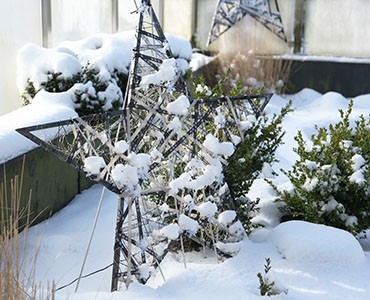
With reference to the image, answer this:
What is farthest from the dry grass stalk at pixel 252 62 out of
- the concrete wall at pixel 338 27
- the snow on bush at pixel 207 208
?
the snow on bush at pixel 207 208

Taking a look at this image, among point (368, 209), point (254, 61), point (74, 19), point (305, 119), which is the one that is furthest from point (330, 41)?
point (368, 209)

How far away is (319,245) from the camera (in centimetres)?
282

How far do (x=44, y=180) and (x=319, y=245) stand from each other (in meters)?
1.59

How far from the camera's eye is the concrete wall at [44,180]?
3068 mm

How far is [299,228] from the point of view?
2967 mm

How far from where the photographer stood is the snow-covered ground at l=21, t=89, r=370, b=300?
8.00 ft

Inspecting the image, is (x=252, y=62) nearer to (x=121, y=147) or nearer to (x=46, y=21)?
(x=46, y=21)

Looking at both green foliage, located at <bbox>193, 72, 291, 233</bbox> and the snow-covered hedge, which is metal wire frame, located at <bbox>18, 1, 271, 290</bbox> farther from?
the snow-covered hedge

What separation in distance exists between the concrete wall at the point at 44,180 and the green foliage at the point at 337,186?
133cm

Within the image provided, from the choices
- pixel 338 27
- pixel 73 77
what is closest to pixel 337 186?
pixel 73 77

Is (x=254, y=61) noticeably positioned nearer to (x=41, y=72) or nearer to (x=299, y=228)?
(x=41, y=72)

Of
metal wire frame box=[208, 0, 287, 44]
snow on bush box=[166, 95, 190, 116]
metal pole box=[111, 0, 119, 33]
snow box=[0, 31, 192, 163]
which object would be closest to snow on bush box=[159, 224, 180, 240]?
snow on bush box=[166, 95, 190, 116]

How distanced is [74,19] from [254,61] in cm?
300

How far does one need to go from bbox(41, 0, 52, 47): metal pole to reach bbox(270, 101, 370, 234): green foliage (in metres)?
2.62
